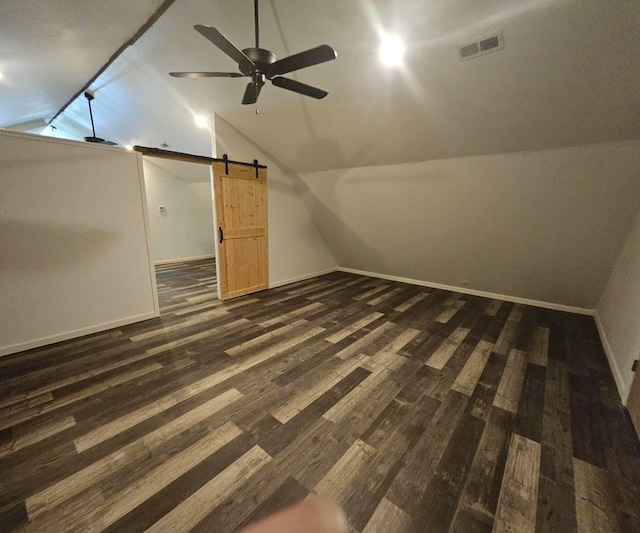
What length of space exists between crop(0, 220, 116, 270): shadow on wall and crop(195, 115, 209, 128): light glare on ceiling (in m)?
2.28

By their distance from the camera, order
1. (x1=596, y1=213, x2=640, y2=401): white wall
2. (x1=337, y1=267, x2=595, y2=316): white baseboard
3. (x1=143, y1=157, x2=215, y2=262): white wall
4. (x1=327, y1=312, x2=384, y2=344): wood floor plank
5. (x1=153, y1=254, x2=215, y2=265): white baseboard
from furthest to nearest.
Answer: (x1=153, y1=254, x2=215, y2=265): white baseboard, (x1=143, y1=157, x2=215, y2=262): white wall, (x1=337, y1=267, x2=595, y2=316): white baseboard, (x1=327, y1=312, x2=384, y2=344): wood floor plank, (x1=596, y1=213, x2=640, y2=401): white wall

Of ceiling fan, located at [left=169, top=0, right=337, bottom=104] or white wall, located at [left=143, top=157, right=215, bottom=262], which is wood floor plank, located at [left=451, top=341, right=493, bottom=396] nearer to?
ceiling fan, located at [left=169, top=0, right=337, bottom=104]

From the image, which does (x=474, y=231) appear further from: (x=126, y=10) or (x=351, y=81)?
(x=126, y=10)

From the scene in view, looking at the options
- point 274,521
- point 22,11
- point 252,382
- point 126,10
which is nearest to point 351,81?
point 126,10

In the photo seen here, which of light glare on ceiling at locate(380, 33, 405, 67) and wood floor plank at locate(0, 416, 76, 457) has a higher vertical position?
light glare on ceiling at locate(380, 33, 405, 67)

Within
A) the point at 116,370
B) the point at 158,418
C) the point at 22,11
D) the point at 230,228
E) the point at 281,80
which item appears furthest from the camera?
the point at 230,228

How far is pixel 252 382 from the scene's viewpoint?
2.17m

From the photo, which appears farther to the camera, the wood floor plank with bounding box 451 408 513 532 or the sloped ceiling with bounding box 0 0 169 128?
the sloped ceiling with bounding box 0 0 169 128

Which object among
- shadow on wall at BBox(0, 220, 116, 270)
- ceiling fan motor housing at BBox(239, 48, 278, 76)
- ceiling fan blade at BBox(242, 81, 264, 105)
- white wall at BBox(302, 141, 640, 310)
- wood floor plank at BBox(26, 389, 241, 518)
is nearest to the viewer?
wood floor plank at BBox(26, 389, 241, 518)

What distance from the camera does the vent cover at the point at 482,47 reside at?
189cm

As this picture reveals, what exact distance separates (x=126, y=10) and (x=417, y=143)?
3218 millimetres

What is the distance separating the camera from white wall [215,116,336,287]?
407 centimetres

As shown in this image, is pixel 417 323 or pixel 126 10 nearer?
pixel 126 10

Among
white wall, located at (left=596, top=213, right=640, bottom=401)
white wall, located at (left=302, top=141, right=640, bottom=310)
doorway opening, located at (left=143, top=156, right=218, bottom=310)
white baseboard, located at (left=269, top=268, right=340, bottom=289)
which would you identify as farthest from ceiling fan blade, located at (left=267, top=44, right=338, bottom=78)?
doorway opening, located at (left=143, top=156, right=218, bottom=310)
